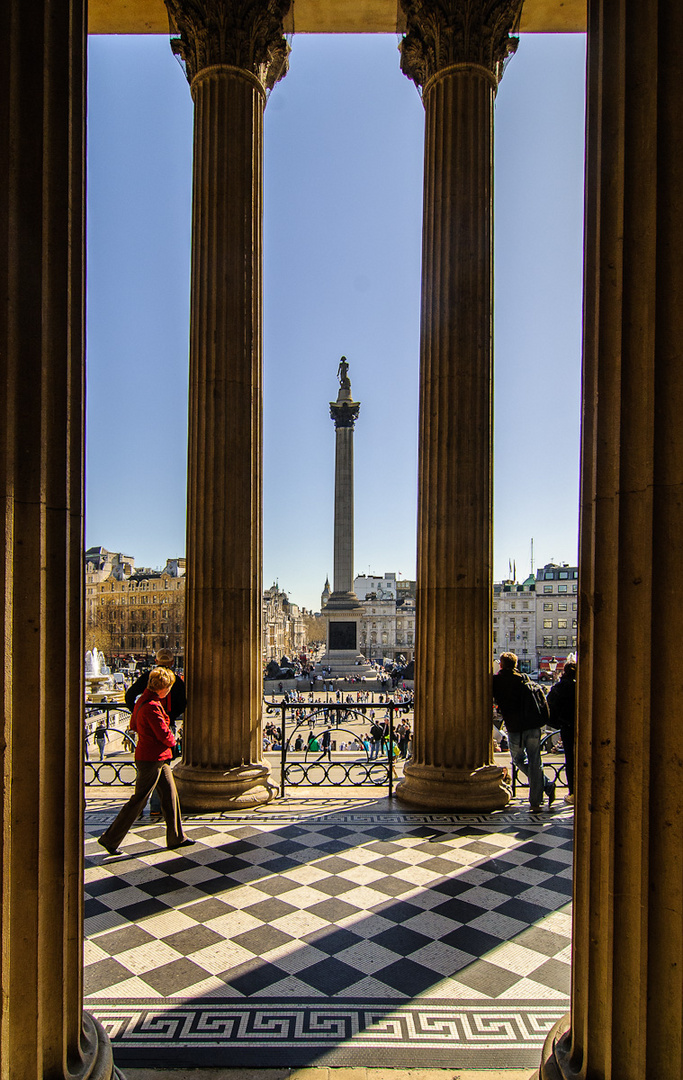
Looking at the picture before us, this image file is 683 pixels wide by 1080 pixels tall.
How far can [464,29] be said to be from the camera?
7.88 m

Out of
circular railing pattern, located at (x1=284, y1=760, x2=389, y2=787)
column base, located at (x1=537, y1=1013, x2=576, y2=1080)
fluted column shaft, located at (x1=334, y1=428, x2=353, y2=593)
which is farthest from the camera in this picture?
fluted column shaft, located at (x1=334, y1=428, x2=353, y2=593)

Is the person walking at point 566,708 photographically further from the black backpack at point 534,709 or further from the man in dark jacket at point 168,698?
the man in dark jacket at point 168,698

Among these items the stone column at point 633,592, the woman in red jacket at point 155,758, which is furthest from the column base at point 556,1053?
the woman in red jacket at point 155,758

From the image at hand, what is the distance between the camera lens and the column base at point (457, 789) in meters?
7.43

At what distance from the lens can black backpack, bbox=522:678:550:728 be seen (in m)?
7.57

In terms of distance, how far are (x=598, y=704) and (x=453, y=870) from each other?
3752 mm

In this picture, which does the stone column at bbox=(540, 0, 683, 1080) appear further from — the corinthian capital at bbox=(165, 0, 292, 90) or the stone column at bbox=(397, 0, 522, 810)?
the corinthian capital at bbox=(165, 0, 292, 90)

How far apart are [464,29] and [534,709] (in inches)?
306

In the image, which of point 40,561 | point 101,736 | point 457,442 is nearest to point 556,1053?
point 40,561

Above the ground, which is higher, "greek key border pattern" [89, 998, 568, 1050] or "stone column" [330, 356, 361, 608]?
"stone column" [330, 356, 361, 608]

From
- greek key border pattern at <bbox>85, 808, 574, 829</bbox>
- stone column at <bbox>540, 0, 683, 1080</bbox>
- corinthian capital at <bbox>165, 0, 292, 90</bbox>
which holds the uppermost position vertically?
corinthian capital at <bbox>165, 0, 292, 90</bbox>

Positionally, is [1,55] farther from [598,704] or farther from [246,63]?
[246,63]

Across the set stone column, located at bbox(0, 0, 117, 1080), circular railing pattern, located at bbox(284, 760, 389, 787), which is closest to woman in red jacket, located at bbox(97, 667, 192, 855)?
circular railing pattern, located at bbox(284, 760, 389, 787)

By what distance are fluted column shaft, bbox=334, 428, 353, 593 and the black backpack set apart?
3415 cm
